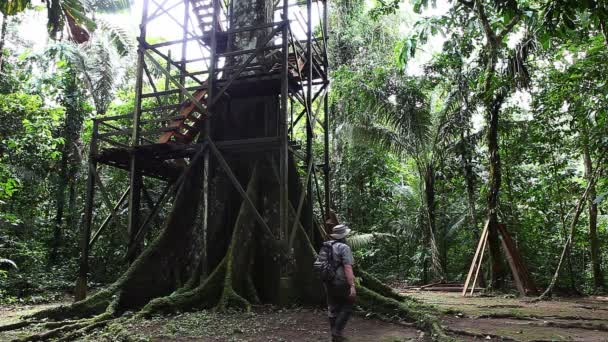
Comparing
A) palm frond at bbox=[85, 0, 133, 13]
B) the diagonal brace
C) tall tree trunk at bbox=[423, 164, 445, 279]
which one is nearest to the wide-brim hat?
the diagonal brace

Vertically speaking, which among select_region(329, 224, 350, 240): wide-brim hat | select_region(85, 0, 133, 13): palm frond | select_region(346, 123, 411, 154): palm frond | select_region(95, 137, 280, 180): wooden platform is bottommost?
select_region(329, 224, 350, 240): wide-brim hat

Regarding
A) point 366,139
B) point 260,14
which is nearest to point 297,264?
point 260,14

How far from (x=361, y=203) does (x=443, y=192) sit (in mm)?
4037

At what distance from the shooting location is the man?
20.4ft

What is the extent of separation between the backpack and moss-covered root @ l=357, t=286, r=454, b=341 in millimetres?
1685

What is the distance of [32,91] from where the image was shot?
1689 cm

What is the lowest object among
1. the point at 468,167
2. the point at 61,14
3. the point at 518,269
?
the point at 518,269

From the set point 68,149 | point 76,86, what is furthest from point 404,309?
point 76,86

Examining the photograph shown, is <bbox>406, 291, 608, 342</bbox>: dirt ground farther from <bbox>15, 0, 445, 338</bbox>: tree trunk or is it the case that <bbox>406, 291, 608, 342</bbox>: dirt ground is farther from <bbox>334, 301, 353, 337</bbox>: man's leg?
<bbox>334, 301, 353, 337</bbox>: man's leg

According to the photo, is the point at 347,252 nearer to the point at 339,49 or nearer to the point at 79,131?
the point at 79,131

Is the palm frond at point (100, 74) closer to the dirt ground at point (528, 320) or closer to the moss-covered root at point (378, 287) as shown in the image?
the moss-covered root at point (378, 287)

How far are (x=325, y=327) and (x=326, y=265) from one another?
1636mm

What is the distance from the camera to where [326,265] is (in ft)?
20.9

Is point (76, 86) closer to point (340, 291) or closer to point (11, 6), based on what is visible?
point (11, 6)
